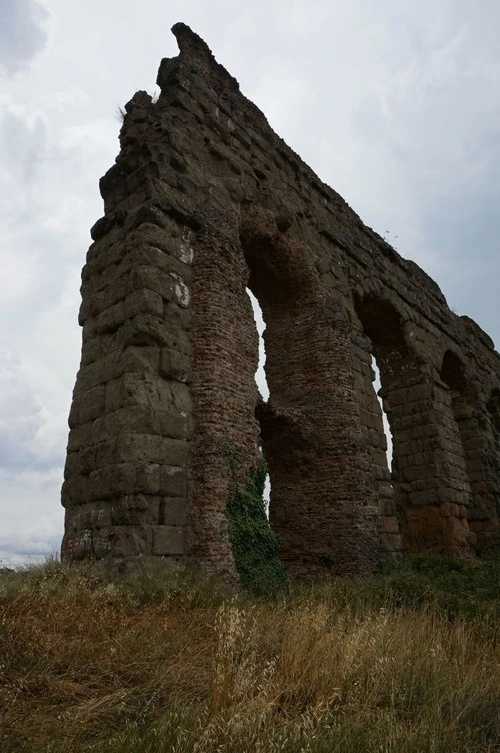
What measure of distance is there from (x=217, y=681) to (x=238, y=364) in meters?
4.45

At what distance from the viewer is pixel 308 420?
8.80 metres

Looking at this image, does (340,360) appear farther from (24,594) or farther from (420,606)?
(24,594)

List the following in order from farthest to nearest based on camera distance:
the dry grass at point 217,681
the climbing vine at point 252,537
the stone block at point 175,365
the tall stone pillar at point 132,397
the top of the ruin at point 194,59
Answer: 1. the top of the ruin at point 194,59
2. the stone block at point 175,365
3. the climbing vine at point 252,537
4. the tall stone pillar at point 132,397
5. the dry grass at point 217,681

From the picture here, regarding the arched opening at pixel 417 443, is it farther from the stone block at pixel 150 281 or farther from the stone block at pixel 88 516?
the stone block at pixel 88 516

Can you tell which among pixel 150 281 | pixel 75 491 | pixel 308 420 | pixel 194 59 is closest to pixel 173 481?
pixel 75 491

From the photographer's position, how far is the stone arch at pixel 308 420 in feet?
27.3

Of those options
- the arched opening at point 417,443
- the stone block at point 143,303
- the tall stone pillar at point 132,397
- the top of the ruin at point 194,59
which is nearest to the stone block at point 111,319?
the tall stone pillar at point 132,397

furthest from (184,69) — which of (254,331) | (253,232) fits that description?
(254,331)

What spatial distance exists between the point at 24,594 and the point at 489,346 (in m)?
17.0

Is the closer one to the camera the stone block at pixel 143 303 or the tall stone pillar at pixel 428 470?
the stone block at pixel 143 303

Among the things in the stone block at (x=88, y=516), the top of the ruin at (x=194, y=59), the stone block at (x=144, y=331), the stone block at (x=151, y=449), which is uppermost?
the top of the ruin at (x=194, y=59)

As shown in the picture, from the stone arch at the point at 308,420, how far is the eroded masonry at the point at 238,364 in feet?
0.09

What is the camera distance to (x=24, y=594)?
12.4ft

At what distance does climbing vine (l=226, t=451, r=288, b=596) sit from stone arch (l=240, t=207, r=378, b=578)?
1.55 meters
